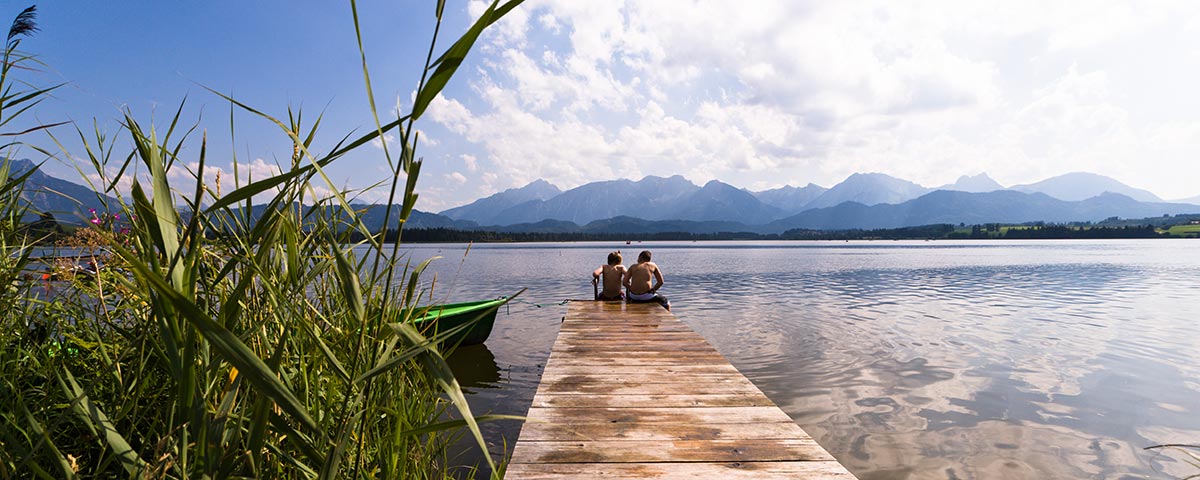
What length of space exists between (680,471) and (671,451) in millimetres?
272

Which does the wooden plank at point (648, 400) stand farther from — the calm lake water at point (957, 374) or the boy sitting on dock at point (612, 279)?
the boy sitting on dock at point (612, 279)

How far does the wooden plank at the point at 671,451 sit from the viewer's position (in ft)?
10.8

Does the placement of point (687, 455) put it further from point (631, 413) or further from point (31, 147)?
point (31, 147)

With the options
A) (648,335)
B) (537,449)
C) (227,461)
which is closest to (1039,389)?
(648,335)

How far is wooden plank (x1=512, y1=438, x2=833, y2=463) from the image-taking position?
3.29 meters

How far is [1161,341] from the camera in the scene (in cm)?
1227

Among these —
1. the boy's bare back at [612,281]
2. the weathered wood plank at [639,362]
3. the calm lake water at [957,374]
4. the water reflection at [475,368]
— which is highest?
the boy's bare back at [612,281]

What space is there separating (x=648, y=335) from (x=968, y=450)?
14.3 ft

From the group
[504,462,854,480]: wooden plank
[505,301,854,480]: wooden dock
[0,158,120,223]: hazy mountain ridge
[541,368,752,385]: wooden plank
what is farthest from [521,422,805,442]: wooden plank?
[0,158,120,223]: hazy mountain ridge

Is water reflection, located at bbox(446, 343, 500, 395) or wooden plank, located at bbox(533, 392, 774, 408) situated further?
water reflection, located at bbox(446, 343, 500, 395)

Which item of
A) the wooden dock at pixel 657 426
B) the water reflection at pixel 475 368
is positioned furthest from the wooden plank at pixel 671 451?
the water reflection at pixel 475 368

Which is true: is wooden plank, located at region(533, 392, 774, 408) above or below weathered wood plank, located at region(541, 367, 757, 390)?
above

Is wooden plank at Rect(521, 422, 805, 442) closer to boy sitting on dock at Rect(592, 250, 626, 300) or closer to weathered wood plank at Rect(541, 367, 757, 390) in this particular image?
weathered wood plank at Rect(541, 367, 757, 390)

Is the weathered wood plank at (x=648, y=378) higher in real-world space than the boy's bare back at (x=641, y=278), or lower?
lower
